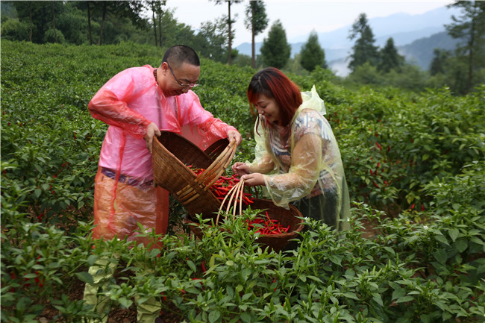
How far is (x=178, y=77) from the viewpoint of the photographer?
2367mm

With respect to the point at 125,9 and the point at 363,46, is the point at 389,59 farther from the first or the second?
the point at 125,9

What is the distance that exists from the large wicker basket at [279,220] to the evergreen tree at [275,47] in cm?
3919

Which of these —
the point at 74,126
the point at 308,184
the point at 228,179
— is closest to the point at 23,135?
the point at 74,126

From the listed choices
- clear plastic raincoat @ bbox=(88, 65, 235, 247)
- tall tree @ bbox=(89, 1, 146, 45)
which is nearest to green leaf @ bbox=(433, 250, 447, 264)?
clear plastic raincoat @ bbox=(88, 65, 235, 247)

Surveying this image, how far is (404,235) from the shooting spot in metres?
2.52

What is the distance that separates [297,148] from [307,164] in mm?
122

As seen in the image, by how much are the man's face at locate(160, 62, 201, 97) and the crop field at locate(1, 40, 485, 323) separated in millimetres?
951

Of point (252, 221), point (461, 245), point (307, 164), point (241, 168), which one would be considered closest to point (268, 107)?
point (307, 164)

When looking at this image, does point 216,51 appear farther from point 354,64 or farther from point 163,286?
point 354,64

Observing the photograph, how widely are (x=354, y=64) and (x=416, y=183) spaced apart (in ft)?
188

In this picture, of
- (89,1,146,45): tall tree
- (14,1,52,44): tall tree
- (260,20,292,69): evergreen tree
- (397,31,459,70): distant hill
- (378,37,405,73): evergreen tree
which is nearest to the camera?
(14,1,52,44): tall tree

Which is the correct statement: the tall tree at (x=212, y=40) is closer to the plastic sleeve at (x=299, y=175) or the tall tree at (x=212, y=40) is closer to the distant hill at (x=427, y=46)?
the plastic sleeve at (x=299, y=175)

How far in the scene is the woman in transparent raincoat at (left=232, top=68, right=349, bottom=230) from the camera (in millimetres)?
2373

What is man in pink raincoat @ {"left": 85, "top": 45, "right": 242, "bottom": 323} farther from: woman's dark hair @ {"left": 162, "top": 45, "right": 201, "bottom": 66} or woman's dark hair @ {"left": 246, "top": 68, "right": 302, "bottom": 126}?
woman's dark hair @ {"left": 246, "top": 68, "right": 302, "bottom": 126}
